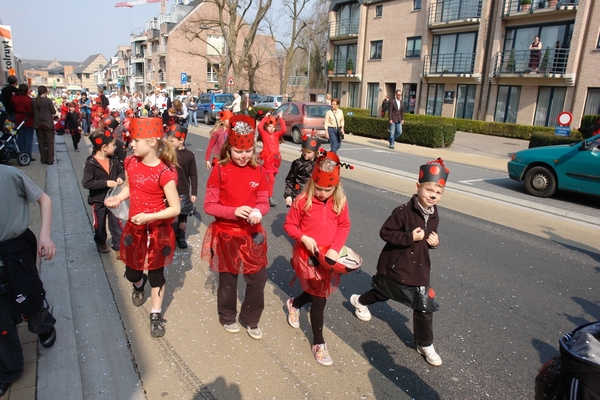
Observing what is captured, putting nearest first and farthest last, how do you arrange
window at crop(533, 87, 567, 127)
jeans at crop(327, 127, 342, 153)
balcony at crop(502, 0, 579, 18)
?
jeans at crop(327, 127, 342, 153) → balcony at crop(502, 0, 579, 18) → window at crop(533, 87, 567, 127)

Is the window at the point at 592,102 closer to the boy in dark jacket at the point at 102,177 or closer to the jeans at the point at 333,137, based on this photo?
the jeans at the point at 333,137

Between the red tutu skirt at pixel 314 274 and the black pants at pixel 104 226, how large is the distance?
286 centimetres

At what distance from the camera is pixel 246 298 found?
3.52 meters

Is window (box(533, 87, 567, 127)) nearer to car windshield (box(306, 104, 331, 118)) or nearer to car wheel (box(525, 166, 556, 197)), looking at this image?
car windshield (box(306, 104, 331, 118))

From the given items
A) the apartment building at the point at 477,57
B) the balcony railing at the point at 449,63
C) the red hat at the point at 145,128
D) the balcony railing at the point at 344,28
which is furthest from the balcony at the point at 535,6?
the red hat at the point at 145,128

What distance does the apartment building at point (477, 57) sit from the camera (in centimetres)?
2122

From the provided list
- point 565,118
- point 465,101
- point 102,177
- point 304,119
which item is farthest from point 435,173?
point 465,101

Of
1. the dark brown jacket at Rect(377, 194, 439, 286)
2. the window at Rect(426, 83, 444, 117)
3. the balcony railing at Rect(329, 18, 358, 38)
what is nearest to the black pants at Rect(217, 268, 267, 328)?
the dark brown jacket at Rect(377, 194, 439, 286)

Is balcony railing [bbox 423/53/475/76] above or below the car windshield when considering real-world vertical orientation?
above

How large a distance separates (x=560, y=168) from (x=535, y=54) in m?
16.5

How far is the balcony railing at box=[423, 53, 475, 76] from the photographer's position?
26234mm

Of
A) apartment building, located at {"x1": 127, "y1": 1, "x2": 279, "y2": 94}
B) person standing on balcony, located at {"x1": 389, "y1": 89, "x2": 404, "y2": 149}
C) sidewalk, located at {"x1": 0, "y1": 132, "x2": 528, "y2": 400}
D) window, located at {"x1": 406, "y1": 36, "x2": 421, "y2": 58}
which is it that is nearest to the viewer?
sidewalk, located at {"x1": 0, "y1": 132, "x2": 528, "y2": 400}

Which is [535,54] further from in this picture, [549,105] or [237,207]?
[237,207]

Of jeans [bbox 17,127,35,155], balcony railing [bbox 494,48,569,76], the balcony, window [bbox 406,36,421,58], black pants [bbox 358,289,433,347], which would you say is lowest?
black pants [bbox 358,289,433,347]
